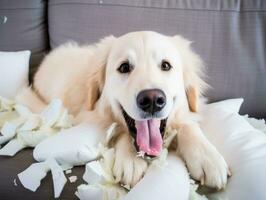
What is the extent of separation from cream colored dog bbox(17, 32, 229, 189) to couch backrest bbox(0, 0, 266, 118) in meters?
0.31

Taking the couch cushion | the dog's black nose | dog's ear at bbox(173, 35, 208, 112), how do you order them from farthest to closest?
the couch cushion, dog's ear at bbox(173, 35, 208, 112), the dog's black nose

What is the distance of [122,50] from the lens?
123 centimetres

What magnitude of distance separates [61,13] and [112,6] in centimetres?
30

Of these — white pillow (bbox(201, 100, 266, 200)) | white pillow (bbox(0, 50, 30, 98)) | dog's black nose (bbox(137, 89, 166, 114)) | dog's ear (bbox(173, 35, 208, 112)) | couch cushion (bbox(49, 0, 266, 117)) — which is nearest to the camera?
white pillow (bbox(201, 100, 266, 200))

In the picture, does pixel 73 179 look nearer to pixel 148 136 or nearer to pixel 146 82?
pixel 148 136

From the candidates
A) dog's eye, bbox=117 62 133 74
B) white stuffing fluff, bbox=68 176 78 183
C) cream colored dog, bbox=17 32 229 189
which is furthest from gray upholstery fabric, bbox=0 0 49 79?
white stuffing fluff, bbox=68 176 78 183

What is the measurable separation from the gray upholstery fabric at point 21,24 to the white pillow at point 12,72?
0.51 feet

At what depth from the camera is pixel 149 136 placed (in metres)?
1.09

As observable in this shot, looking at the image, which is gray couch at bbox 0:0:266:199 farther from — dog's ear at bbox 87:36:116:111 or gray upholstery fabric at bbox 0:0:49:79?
dog's ear at bbox 87:36:116:111

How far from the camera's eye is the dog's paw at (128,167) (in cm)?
97

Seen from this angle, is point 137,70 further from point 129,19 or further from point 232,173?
point 129,19

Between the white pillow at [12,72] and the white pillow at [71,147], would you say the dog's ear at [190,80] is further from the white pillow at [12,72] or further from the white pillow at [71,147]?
the white pillow at [12,72]

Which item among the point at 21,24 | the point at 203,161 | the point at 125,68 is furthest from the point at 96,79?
the point at 21,24

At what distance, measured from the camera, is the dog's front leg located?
37.7 inches
